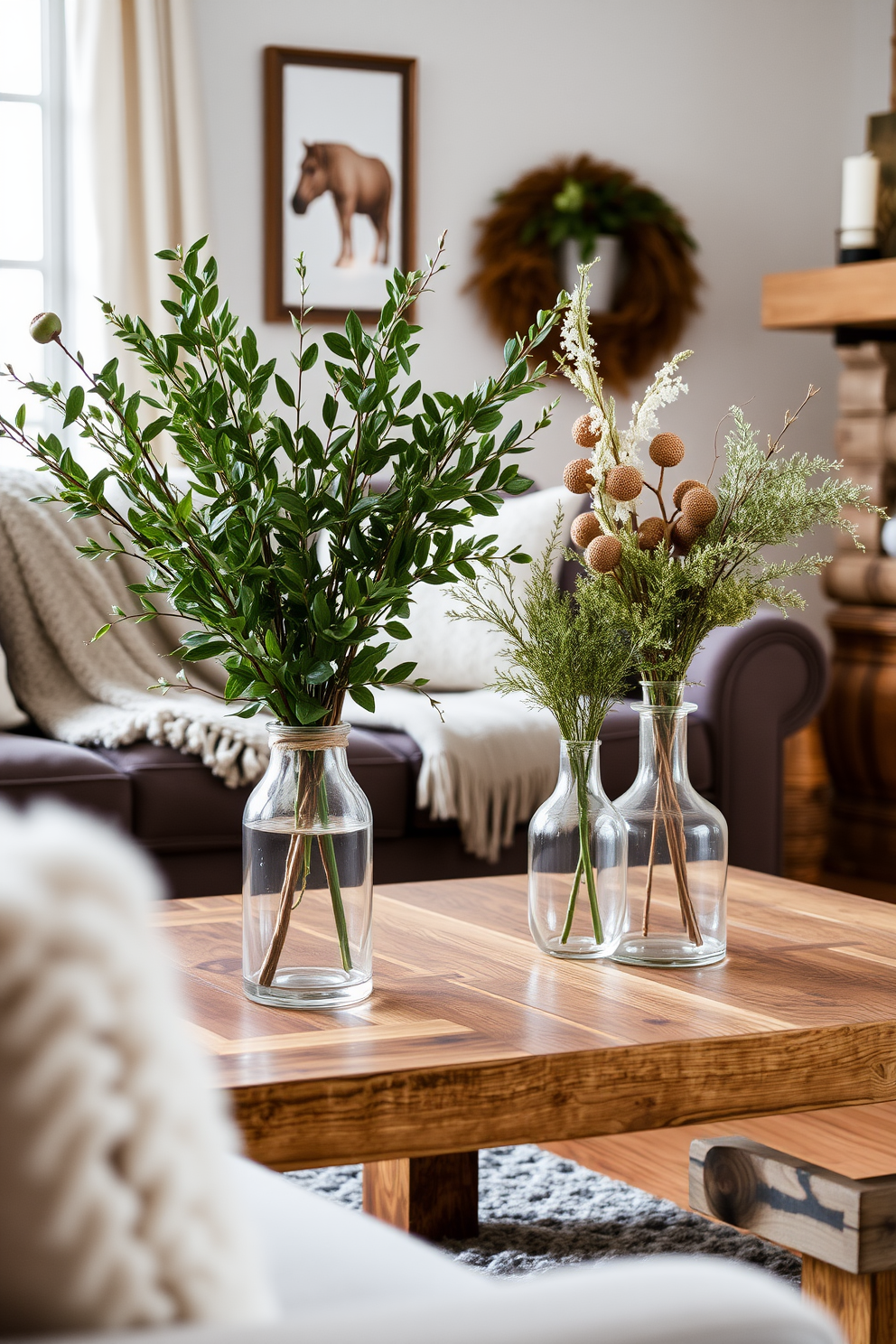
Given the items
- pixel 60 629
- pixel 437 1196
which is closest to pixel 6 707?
pixel 60 629

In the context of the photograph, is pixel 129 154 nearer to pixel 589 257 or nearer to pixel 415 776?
pixel 589 257

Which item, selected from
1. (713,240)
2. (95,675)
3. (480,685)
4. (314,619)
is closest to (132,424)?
(314,619)

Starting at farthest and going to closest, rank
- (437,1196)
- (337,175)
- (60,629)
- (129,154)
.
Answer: (337,175)
(129,154)
(60,629)
(437,1196)

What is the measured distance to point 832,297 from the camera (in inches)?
158

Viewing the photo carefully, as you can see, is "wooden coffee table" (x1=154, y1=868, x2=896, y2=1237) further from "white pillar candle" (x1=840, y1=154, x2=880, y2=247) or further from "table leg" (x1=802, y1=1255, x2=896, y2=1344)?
"white pillar candle" (x1=840, y1=154, x2=880, y2=247)

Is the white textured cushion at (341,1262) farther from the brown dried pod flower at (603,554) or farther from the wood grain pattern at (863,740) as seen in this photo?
the wood grain pattern at (863,740)

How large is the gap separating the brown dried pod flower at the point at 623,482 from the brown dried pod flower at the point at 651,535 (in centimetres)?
3

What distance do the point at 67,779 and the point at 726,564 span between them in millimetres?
1429

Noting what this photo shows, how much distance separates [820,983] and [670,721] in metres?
0.27

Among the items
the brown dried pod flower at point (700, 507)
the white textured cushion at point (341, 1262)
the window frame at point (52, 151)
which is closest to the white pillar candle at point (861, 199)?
the window frame at point (52, 151)

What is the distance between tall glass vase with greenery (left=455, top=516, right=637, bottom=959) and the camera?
1.51 meters

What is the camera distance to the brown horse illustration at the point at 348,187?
4098 millimetres

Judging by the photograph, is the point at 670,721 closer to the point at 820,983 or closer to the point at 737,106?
the point at 820,983

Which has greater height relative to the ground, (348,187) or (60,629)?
(348,187)
